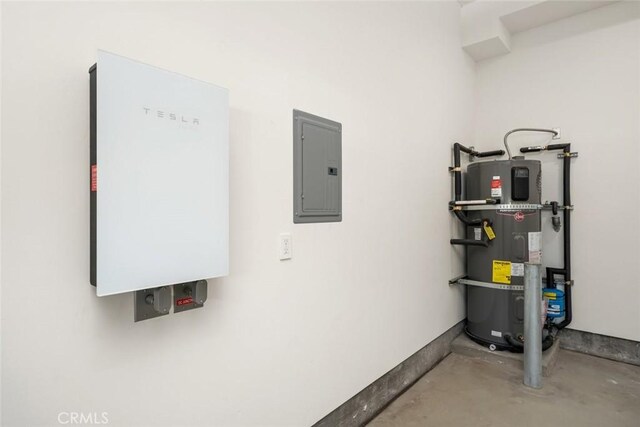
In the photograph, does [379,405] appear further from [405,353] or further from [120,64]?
[120,64]

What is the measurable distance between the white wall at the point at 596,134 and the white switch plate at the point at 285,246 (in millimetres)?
2745

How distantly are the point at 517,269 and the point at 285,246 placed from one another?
2.17 meters

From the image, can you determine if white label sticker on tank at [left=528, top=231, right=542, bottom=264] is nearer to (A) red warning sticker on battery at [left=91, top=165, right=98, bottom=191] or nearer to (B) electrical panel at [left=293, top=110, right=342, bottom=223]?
(B) electrical panel at [left=293, top=110, right=342, bottom=223]

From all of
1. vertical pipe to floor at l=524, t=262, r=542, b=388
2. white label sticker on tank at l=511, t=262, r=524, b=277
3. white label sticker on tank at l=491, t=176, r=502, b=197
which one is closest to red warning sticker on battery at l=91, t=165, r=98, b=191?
vertical pipe to floor at l=524, t=262, r=542, b=388

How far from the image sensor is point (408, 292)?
2.38 m

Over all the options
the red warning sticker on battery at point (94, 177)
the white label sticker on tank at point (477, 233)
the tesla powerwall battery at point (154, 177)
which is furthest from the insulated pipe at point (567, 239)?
the red warning sticker on battery at point (94, 177)

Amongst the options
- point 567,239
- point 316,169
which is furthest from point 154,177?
point 567,239

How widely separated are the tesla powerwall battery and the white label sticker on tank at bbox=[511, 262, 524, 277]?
2509mm

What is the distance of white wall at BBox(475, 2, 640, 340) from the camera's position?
274 centimetres

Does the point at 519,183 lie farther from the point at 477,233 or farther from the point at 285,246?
the point at 285,246

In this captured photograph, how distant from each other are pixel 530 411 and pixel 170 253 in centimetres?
227

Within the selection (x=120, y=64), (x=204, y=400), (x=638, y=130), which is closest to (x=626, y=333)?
(x=638, y=130)

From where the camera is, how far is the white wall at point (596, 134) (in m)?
2.74

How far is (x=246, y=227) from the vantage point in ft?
4.44
